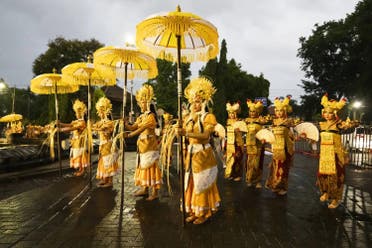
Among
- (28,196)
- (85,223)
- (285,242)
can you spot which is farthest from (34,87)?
(285,242)

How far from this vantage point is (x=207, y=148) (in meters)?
4.15

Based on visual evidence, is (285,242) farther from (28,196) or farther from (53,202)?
(28,196)

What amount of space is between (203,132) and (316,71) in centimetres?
3615

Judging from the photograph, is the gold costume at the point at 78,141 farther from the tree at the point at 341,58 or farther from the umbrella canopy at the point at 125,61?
the tree at the point at 341,58

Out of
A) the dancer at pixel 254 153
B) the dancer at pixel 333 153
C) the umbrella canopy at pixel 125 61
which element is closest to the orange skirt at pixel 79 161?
the umbrella canopy at pixel 125 61

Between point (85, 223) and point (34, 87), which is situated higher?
point (34, 87)

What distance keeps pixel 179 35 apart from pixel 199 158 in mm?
1902

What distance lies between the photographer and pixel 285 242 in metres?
3.62

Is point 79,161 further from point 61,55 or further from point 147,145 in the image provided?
point 61,55

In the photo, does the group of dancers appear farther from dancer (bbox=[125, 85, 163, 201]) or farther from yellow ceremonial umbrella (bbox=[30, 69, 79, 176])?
yellow ceremonial umbrella (bbox=[30, 69, 79, 176])

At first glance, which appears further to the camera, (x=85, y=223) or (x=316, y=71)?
(x=316, y=71)

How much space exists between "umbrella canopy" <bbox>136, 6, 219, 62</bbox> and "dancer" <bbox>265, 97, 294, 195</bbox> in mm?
2381

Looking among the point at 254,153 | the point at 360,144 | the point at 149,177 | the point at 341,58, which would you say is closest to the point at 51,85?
the point at 149,177

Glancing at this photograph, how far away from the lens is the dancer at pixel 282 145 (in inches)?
231
